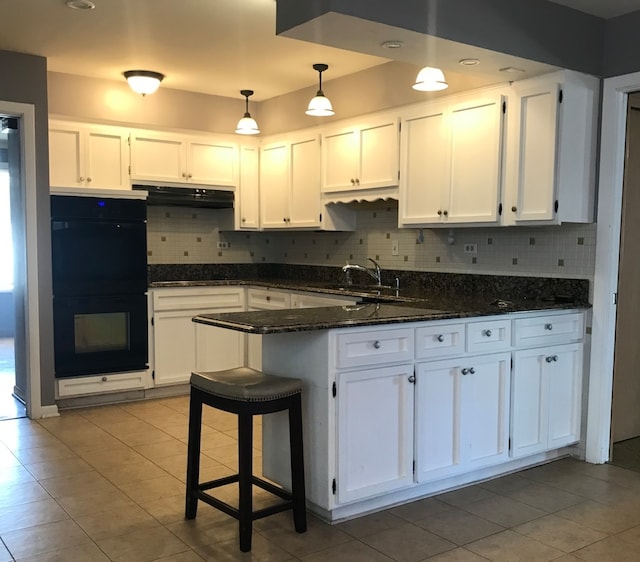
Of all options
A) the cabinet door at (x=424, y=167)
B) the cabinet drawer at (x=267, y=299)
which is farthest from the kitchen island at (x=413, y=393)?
the cabinet drawer at (x=267, y=299)

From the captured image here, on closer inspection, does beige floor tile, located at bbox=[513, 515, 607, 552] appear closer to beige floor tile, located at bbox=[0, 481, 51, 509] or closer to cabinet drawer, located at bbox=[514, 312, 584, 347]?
cabinet drawer, located at bbox=[514, 312, 584, 347]

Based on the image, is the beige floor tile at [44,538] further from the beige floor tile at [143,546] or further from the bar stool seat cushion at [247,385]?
the bar stool seat cushion at [247,385]

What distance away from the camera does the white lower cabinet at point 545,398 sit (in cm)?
344

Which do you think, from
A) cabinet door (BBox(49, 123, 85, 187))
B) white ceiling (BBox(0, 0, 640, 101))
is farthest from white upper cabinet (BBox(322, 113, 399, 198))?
cabinet door (BBox(49, 123, 85, 187))

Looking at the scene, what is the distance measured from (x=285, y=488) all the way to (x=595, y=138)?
250cm

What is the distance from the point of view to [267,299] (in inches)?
208

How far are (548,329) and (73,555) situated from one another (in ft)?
8.27

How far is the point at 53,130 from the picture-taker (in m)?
4.81

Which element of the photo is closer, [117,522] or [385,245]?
[117,522]

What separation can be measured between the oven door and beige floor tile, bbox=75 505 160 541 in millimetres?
1979

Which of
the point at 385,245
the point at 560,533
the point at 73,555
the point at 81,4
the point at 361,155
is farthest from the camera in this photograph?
the point at 385,245

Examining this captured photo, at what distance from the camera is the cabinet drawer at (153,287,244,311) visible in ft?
16.9

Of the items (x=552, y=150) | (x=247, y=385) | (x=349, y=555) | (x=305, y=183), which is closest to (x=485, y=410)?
(x=349, y=555)

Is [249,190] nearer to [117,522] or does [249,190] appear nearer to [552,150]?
[552,150]
